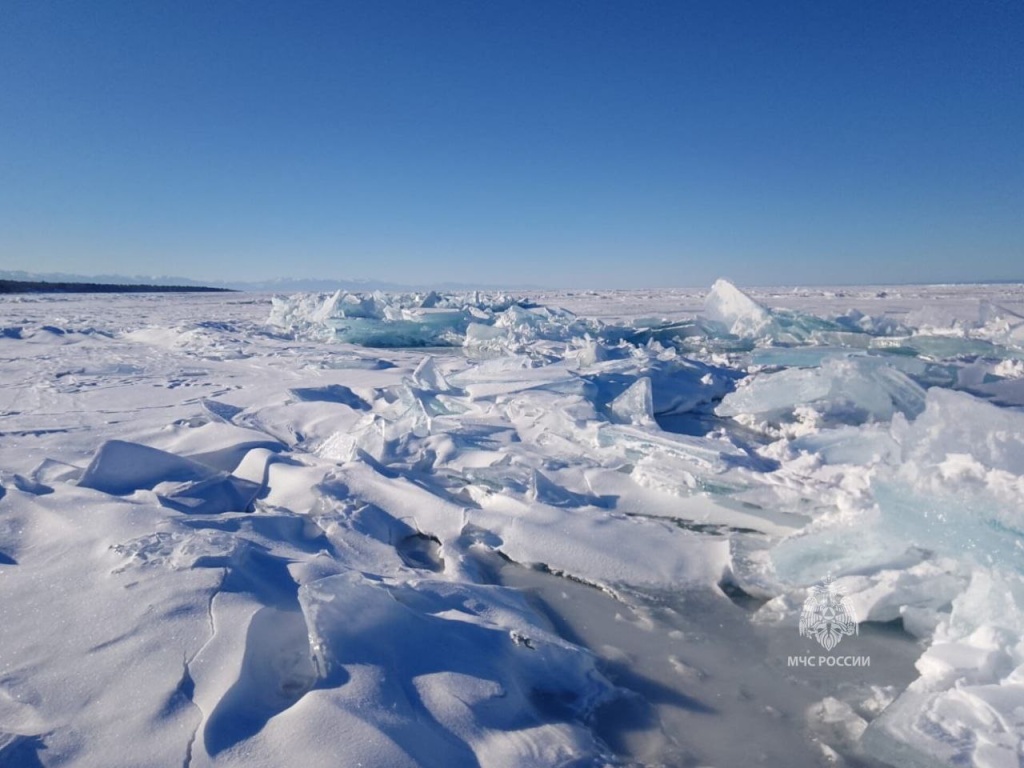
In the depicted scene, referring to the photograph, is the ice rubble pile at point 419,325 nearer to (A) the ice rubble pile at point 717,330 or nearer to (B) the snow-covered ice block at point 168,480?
(A) the ice rubble pile at point 717,330

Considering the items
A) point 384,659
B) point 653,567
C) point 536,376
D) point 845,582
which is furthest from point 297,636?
point 536,376

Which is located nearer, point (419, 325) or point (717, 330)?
point (717, 330)

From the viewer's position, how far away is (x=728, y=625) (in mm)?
1974

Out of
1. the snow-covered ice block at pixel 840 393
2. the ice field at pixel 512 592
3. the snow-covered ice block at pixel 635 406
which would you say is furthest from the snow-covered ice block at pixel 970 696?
the snow-covered ice block at pixel 840 393

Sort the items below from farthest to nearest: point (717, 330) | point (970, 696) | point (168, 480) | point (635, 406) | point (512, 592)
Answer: point (717, 330)
point (635, 406)
point (168, 480)
point (512, 592)
point (970, 696)

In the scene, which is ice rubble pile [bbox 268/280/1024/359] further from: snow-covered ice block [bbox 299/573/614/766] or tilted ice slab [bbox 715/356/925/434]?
snow-covered ice block [bbox 299/573/614/766]

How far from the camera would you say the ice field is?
1.38 meters

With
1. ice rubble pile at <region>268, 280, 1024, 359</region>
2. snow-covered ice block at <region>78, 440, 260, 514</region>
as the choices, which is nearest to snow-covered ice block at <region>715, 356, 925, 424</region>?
snow-covered ice block at <region>78, 440, 260, 514</region>

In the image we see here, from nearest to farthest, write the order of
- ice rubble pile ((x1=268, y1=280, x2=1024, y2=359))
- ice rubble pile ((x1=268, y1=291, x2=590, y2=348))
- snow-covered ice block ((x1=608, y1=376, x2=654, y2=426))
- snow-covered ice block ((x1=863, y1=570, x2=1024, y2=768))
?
snow-covered ice block ((x1=863, y1=570, x2=1024, y2=768)) < snow-covered ice block ((x1=608, y1=376, x2=654, y2=426)) < ice rubble pile ((x1=268, y1=280, x2=1024, y2=359)) < ice rubble pile ((x1=268, y1=291, x2=590, y2=348))

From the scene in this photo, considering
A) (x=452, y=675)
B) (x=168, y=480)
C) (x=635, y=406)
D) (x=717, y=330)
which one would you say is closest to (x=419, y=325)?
(x=717, y=330)

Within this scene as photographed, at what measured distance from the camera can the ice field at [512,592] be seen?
1.38 meters

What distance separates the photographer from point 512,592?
2.09 m

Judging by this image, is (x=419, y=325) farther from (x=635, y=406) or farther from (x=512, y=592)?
(x=512, y=592)

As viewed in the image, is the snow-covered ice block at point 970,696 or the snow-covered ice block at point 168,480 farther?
the snow-covered ice block at point 168,480
